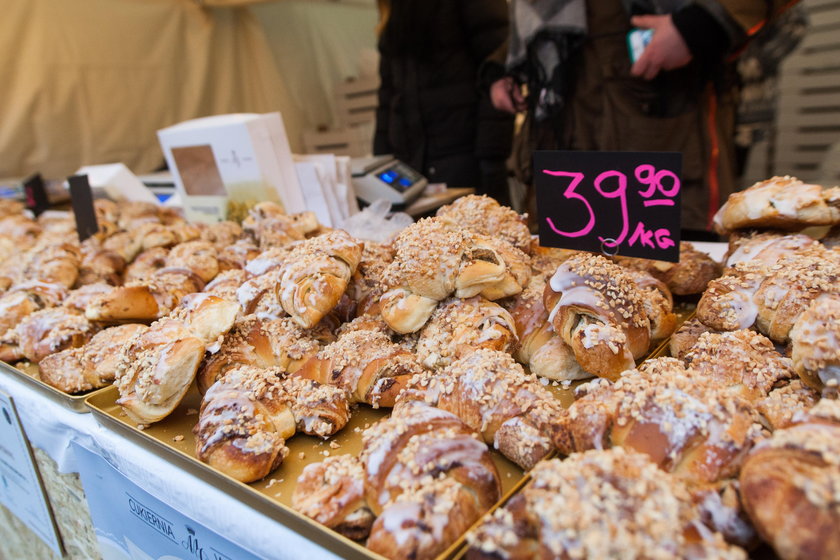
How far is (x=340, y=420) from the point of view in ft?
4.23

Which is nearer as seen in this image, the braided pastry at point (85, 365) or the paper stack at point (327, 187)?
the braided pastry at point (85, 365)

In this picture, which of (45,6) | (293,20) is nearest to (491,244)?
(45,6)

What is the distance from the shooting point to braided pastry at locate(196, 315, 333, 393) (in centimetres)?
147

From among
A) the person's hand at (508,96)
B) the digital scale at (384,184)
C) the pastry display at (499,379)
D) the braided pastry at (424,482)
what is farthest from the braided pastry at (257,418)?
the person's hand at (508,96)

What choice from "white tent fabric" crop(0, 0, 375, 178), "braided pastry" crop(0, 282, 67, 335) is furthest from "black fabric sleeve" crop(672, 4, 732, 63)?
"white tent fabric" crop(0, 0, 375, 178)

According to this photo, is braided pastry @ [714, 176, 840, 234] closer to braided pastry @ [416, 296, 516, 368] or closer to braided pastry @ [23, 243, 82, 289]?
braided pastry @ [416, 296, 516, 368]

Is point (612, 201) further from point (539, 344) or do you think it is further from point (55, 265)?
point (55, 265)

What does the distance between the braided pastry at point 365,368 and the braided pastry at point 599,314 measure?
368 millimetres

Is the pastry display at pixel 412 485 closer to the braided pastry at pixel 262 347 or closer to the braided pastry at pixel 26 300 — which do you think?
the braided pastry at pixel 262 347

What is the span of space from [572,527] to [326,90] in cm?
694

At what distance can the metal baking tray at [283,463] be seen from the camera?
3.08 ft

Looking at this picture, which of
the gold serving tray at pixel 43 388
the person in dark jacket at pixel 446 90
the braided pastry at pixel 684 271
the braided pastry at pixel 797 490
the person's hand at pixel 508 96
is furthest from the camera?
the person in dark jacket at pixel 446 90

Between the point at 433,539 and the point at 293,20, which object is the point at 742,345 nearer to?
the point at 433,539

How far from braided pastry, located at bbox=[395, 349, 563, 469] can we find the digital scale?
2.01 metres
